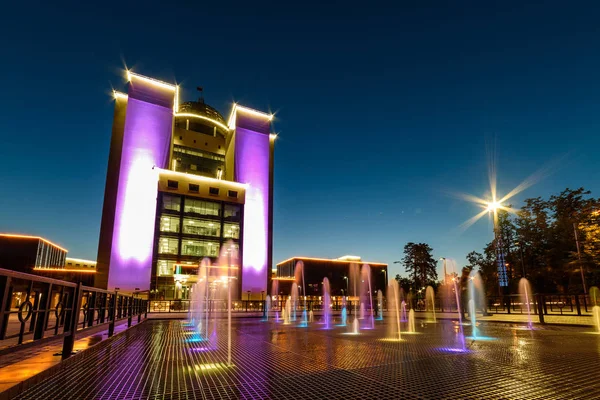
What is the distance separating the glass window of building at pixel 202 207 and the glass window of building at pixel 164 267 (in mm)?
7761

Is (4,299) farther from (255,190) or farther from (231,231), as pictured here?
(255,190)

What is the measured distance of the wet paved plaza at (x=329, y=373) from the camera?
13.5 feet

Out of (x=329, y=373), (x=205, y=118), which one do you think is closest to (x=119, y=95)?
(x=205, y=118)

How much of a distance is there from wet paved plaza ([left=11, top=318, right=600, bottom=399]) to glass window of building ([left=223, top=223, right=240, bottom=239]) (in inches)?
1682

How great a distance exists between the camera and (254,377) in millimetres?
4996

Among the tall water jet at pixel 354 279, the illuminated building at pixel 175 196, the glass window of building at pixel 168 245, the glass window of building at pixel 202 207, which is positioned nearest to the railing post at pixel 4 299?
the illuminated building at pixel 175 196

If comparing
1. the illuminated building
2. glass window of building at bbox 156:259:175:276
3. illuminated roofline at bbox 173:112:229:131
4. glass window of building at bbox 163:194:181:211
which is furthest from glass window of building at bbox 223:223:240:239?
illuminated roofline at bbox 173:112:229:131

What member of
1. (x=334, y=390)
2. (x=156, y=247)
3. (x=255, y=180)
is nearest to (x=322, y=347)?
(x=334, y=390)

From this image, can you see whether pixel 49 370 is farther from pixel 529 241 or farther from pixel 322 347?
pixel 529 241

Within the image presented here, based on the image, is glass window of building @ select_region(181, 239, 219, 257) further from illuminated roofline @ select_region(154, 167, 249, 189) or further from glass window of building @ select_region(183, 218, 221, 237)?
illuminated roofline @ select_region(154, 167, 249, 189)

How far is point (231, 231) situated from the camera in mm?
51094

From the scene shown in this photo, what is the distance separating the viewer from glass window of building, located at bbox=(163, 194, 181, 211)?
4688 cm

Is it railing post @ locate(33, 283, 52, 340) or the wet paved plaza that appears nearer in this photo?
the wet paved plaza

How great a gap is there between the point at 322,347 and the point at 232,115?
53345 millimetres
